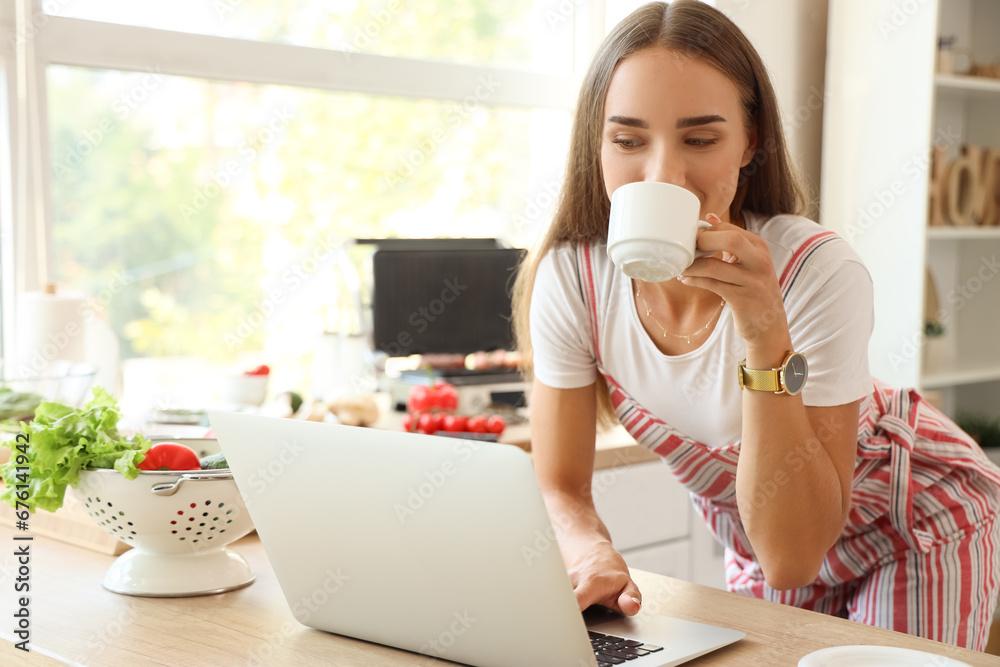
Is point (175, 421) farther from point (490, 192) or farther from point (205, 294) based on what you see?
point (490, 192)

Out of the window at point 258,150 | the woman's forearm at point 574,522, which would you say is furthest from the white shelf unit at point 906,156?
the woman's forearm at point 574,522

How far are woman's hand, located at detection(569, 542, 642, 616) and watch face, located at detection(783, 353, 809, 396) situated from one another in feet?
0.76

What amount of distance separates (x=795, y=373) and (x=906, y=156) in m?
1.82

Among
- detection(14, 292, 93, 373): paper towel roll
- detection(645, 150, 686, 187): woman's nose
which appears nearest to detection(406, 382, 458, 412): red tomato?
detection(14, 292, 93, 373): paper towel roll

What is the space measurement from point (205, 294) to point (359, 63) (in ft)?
2.25

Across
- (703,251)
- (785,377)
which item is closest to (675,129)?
(703,251)

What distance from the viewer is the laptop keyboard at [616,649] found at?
766 millimetres

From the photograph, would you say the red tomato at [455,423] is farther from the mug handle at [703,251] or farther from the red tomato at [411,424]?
the mug handle at [703,251]

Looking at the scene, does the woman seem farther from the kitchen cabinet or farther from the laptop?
the kitchen cabinet

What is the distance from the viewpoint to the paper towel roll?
1776mm

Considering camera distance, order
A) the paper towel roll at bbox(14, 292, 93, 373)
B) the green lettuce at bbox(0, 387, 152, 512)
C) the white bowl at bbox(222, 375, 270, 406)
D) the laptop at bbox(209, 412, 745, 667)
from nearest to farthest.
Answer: the laptop at bbox(209, 412, 745, 667) < the green lettuce at bbox(0, 387, 152, 512) < the paper towel roll at bbox(14, 292, 93, 373) < the white bowl at bbox(222, 375, 270, 406)

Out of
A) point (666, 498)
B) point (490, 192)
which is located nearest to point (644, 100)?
→ point (666, 498)

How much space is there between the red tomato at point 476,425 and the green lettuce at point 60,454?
3.17 ft

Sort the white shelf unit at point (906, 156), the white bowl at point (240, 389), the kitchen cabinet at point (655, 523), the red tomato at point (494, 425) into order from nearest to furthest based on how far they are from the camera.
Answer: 1. the red tomato at point (494, 425)
2. the kitchen cabinet at point (655, 523)
3. the white bowl at point (240, 389)
4. the white shelf unit at point (906, 156)
